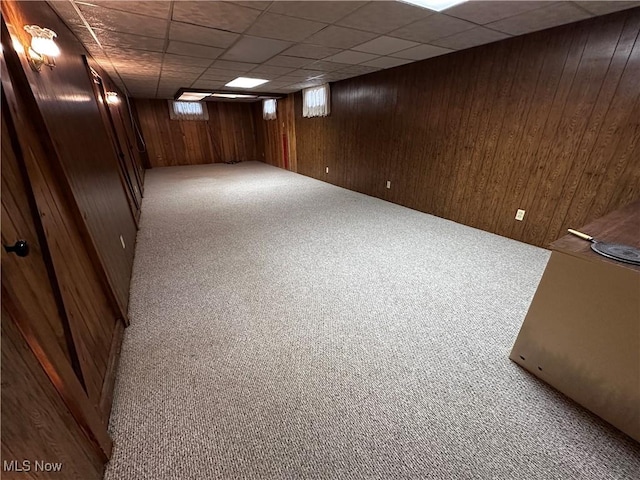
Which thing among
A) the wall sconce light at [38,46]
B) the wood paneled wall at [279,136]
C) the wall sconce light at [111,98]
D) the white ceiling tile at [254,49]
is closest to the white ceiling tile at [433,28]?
the white ceiling tile at [254,49]

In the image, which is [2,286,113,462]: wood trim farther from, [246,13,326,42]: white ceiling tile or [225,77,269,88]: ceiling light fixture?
[225,77,269,88]: ceiling light fixture

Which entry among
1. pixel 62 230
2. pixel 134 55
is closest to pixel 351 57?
pixel 134 55

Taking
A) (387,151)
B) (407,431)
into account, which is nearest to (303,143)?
(387,151)

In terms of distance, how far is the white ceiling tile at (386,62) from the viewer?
137 inches

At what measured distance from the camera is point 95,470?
96 cm

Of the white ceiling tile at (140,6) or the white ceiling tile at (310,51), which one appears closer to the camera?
the white ceiling tile at (140,6)

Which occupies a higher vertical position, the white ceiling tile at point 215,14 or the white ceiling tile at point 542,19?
the white ceiling tile at point 542,19

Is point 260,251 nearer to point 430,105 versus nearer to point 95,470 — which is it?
point 95,470

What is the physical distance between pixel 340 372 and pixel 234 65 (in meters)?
4.12

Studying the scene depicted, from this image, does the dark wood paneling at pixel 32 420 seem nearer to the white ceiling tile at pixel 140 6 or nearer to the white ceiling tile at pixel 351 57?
the white ceiling tile at pixel 140 6

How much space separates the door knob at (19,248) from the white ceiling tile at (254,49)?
263cm

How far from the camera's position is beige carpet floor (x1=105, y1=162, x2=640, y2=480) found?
1062 millimetres

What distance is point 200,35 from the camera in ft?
8.13

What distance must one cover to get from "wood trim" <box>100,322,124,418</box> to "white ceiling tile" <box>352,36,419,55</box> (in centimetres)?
336
